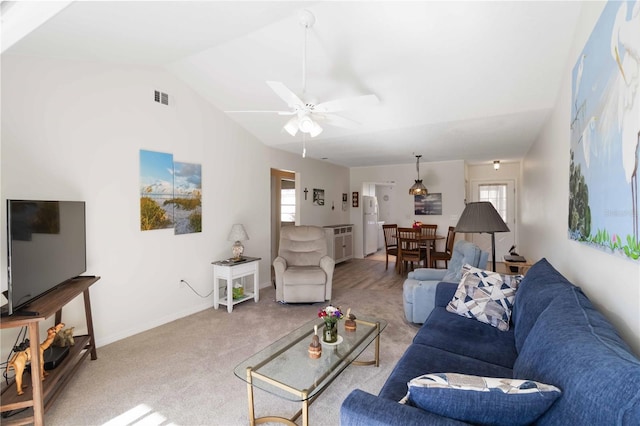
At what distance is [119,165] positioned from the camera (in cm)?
292

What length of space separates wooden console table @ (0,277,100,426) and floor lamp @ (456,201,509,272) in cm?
339

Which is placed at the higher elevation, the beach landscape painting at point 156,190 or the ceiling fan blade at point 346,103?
the ceiling fan blade at point 346,103

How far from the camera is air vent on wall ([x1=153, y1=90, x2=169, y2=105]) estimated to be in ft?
10.6

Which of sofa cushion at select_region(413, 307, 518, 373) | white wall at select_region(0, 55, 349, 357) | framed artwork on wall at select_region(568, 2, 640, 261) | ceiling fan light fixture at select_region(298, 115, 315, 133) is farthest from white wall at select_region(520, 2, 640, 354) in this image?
white wall at select_region(0, 55, 349, 357)

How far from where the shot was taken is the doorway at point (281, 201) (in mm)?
6305

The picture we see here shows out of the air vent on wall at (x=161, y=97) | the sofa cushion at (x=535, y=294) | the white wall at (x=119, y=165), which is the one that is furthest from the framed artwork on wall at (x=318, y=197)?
the sofa cushion at (x=535, y=294)

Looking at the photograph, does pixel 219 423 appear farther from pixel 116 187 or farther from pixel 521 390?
pixel 116 187

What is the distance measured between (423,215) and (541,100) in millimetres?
4152

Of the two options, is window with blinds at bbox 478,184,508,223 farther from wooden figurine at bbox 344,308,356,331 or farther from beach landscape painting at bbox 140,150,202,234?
beach landscape painting at bbox 140,150,202,234

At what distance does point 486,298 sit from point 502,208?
586 centimetres

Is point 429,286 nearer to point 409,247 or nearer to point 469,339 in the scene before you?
point 469,339

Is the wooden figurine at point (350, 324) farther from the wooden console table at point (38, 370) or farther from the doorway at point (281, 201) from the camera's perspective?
the doorway at point (281, 201)

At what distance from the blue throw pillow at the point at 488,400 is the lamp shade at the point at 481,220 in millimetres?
2200

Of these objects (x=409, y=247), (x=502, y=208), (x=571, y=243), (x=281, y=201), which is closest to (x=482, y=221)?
(x=571, y=243)
